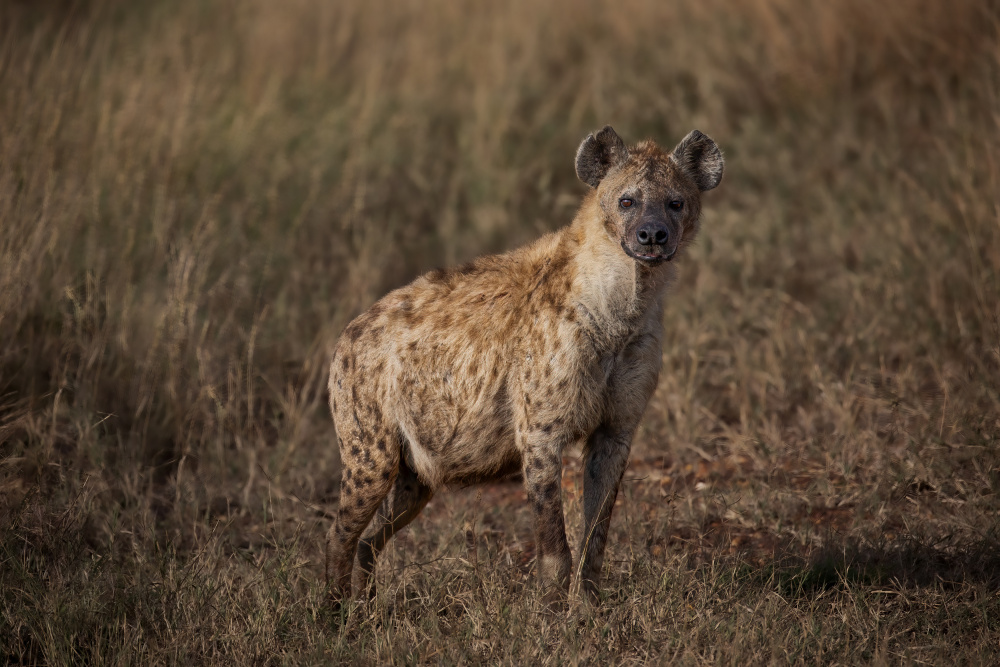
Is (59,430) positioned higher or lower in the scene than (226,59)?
lower

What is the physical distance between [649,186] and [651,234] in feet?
0.95

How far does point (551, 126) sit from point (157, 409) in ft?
13.5

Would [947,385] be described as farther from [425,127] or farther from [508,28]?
[508,28]

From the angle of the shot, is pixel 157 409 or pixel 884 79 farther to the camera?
pixel 884 79

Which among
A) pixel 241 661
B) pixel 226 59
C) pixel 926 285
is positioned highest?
pixel 226 59

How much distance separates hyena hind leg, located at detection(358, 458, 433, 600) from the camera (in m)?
4.02

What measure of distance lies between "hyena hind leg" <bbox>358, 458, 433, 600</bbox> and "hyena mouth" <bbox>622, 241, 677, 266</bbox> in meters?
1.15

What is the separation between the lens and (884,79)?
816 cm

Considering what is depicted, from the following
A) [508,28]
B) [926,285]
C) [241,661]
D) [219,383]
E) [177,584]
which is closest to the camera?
[241,661]

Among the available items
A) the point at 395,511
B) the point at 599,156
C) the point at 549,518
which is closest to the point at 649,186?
the point at 599,156

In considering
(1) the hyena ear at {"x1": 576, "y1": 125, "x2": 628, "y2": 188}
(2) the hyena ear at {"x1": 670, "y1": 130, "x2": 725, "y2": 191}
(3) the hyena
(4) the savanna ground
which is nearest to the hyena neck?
(3) the hyena

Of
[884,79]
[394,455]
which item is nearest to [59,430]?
[394,455]

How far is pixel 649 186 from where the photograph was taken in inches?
149

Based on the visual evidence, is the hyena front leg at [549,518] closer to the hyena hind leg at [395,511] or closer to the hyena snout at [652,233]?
the hyena hind leg at [395,511]
